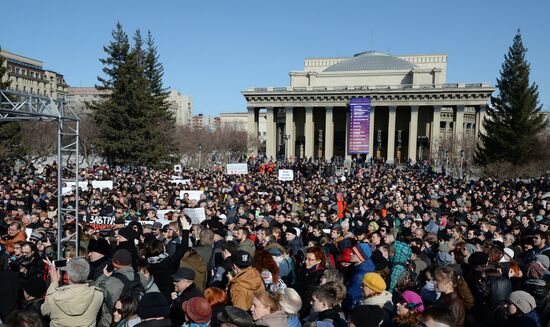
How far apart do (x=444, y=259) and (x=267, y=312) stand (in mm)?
4042

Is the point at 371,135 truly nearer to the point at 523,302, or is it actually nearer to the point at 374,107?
the point at 374,107

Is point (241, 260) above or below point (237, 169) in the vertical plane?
above

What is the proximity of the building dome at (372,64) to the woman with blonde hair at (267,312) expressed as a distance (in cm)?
7334

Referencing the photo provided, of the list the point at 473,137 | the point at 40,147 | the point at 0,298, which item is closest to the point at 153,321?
the point at 0,298

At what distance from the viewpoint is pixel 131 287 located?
5.32m

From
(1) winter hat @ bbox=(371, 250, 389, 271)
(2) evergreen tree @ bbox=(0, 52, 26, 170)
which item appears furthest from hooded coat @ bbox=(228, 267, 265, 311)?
(2) evergreen tree @ bbox=(0, 52, 26, 170)

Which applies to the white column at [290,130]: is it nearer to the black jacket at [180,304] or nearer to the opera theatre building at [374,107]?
the opera theatre building at [374,107]

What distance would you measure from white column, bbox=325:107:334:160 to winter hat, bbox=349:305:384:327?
2576 inches

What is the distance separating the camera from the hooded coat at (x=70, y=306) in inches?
184

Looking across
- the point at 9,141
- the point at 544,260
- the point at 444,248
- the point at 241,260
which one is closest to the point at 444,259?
the point at 444,248

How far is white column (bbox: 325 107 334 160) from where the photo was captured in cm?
6875

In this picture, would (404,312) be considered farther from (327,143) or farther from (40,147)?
(327,143)

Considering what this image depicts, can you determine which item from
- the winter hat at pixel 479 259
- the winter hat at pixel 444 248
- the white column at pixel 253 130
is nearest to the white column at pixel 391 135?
the white column at pixel 253 130

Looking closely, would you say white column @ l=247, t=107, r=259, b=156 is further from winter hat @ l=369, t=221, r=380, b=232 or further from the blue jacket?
the blue jacket
